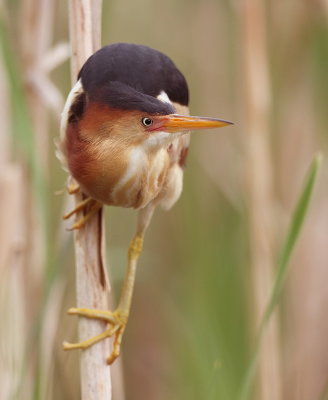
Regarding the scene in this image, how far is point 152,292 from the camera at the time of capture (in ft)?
7.56

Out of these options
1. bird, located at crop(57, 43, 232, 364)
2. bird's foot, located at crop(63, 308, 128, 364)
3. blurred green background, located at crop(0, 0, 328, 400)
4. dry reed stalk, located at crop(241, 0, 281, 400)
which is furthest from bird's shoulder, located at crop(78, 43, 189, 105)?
dry reed stalk, located at crop(241, 0, 281, 400)

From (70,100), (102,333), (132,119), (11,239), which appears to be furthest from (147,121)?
(11,239)

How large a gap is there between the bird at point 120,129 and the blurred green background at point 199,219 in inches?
3.8

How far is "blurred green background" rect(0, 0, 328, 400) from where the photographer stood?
155 centimetres

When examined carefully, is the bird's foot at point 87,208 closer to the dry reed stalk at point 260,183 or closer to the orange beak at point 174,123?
the orange beak at point 174,123

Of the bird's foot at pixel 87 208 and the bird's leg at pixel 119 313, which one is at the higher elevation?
the bird's foot at pixel 87 208

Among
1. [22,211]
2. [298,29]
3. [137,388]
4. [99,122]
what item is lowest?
[137,388]

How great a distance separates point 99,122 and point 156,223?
1105 millimetres

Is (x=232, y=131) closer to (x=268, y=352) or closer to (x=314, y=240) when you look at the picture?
(x=314, y=240)

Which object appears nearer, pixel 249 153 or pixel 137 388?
pixel 249 153

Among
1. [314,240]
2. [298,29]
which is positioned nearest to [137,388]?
[314,240]

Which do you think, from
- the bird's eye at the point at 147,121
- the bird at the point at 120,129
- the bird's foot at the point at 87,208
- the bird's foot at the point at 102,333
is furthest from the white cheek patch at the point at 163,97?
the bird's foot at the point at 102,333

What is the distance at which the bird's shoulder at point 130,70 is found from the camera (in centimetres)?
123

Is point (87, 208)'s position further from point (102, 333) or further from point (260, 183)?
point (260, 183)
